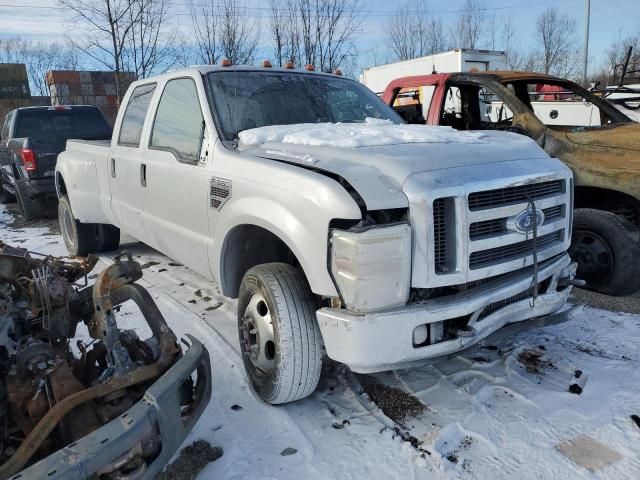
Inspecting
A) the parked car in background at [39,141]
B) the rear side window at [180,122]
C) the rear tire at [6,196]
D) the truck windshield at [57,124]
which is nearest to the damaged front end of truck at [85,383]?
the rear side window at [180,122]

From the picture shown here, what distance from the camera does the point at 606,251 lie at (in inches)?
177

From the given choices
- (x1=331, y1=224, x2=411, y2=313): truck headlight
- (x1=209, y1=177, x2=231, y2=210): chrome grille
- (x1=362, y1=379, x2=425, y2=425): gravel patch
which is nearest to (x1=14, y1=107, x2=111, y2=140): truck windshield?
(x1=209, y1=177, x2=231, y2=210): chrome grille

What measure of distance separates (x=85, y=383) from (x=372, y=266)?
1357 mm

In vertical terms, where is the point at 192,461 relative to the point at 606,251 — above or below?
below

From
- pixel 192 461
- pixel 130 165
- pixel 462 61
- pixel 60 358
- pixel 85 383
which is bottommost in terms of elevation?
pixel 192 461

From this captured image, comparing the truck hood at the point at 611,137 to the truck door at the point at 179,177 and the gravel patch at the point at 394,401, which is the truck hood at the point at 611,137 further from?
the truck door at the point at 179,177

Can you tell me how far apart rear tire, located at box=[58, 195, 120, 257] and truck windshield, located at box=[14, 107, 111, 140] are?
3101 millimetres

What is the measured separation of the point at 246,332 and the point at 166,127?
1.94 m

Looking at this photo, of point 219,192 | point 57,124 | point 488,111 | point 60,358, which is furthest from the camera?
point 57,124

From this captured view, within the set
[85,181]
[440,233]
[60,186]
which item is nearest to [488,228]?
[440,233]

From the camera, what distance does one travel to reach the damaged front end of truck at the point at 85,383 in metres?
1.80

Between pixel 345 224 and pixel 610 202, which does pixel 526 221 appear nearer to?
pixel 345 224

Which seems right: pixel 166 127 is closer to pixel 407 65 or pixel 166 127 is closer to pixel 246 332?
pixel 246 332

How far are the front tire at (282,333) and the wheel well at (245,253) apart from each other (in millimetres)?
325
